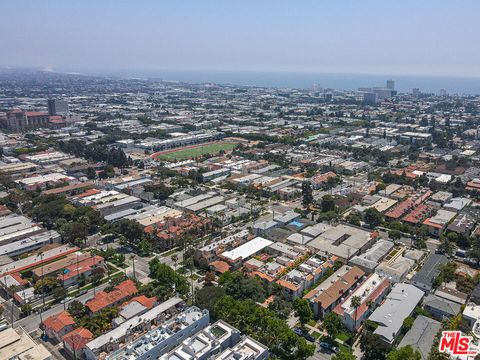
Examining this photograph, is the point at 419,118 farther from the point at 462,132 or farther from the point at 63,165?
the point at 63,165

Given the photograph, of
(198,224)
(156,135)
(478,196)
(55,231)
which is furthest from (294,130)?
(55,231)

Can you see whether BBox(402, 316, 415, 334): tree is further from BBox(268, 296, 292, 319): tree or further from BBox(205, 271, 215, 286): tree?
BBox(205, 271, 215, 286): tree

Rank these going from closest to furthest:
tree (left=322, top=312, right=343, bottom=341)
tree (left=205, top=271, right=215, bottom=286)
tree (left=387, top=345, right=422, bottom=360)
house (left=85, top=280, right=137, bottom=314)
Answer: tree (left=387, top=345, right=422, bottom=360) → tree (left=322, top=312, right=343, bottom=341) → house (left=85, top=280, right=137, bottom=314) → tree (left=205, top=271, right=215, bottom=286)

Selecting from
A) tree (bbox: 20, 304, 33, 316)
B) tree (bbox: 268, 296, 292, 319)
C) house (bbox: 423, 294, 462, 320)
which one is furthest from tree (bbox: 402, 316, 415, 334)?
tree (bbox: 20, 304, 33, 316)

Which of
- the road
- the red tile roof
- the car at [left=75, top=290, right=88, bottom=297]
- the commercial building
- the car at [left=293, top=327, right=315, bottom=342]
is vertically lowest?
the road

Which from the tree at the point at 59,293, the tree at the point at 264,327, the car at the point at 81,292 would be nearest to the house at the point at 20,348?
the tree at the point at 59,293

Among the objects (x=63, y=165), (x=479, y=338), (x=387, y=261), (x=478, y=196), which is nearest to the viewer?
(x=479, y=338)
